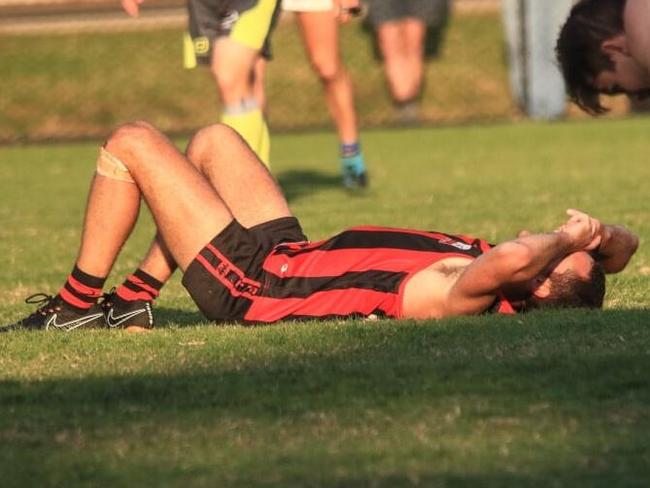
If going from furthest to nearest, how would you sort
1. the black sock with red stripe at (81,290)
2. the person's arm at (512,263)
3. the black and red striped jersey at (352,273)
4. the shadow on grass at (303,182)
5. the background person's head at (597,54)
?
1. the shadow on grass at (303,182)
2. the black sock with red stripe at (81,290)
3. the black and red striped jersey at (352,273)
4. the person's arm at (512,263)
5. the background person's head at (597,54)

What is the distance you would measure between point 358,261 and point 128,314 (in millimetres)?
952

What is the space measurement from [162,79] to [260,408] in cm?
1820

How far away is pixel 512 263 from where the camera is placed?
552 centimetres

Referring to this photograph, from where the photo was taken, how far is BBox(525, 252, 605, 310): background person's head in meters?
5.97

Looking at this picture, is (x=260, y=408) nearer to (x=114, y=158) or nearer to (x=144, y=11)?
(x=114, y=158)

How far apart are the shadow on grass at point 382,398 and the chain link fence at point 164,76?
1586 cm

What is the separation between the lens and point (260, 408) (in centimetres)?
472

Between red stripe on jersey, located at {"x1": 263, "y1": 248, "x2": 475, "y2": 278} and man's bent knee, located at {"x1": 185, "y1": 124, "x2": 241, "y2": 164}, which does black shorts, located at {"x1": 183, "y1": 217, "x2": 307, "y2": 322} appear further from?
man's bent knee, located at {"x1": 185, "y1": 124, "x2": 241, "y2": 164}

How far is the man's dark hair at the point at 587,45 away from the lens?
195 inches

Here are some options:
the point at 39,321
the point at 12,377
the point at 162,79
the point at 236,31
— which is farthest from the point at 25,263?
the point at 162,79

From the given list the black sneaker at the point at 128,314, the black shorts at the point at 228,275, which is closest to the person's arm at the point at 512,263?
the black shorts at the point at 228,275

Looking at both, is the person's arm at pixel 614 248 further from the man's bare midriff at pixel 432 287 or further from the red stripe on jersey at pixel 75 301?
the red stripe on jersey at pixel 75 301

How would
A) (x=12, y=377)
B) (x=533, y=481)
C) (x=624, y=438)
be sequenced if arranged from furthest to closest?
(x=12, y=377) < (x=624, y=438) < (x=533, y=481)

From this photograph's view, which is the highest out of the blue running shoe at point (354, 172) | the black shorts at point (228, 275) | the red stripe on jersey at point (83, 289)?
the black shorts at point (228, 275)
